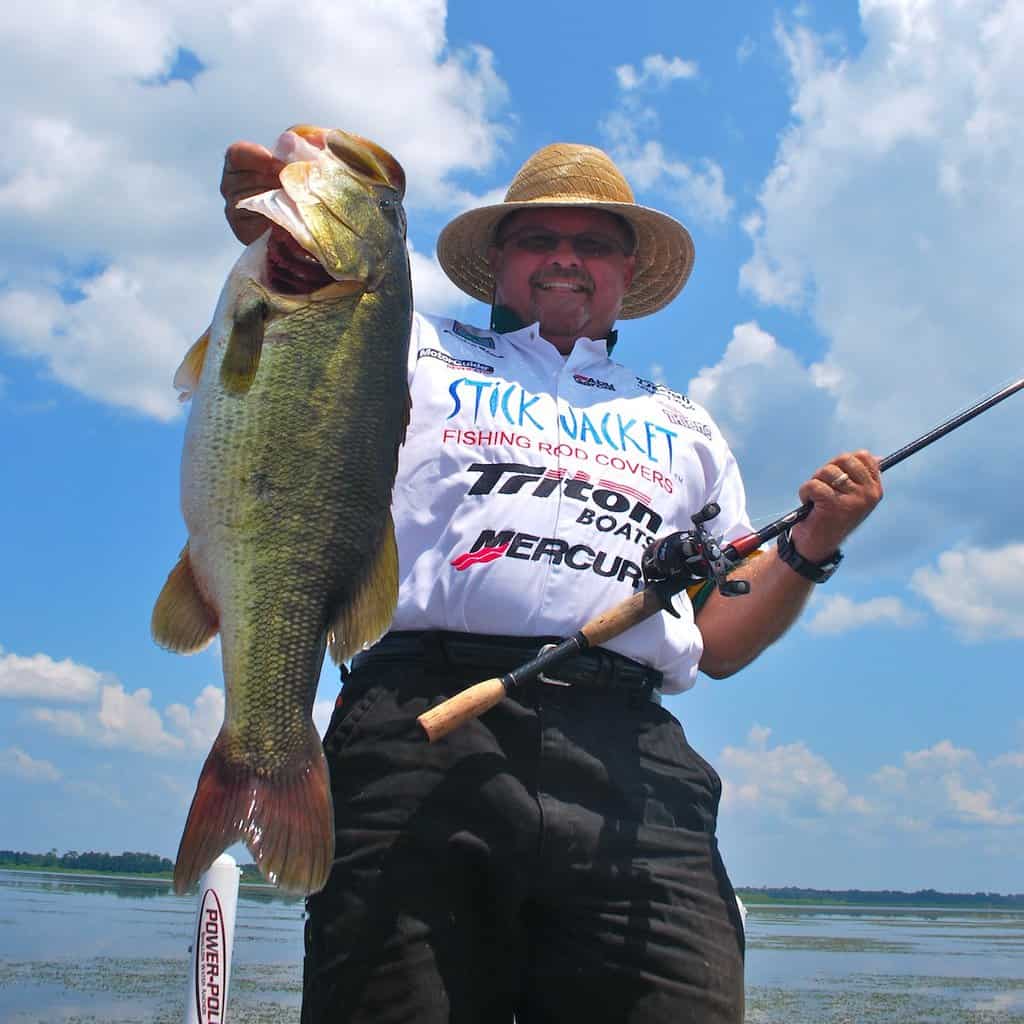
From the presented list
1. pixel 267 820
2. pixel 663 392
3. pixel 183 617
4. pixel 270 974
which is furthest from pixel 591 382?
pixel 270 974

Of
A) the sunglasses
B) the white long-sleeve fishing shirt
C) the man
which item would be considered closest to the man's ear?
the sunglasses

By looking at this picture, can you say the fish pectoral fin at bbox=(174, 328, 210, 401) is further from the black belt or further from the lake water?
the lake water

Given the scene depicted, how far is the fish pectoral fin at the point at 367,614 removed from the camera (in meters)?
2.75

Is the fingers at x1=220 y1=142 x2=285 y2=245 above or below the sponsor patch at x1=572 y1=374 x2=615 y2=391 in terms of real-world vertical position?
above

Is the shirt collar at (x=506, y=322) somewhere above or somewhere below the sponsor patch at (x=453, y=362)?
above

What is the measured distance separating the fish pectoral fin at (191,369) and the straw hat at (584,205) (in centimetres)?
172

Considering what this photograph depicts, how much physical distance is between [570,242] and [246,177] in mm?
1404

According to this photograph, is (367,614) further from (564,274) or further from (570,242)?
(570,242)

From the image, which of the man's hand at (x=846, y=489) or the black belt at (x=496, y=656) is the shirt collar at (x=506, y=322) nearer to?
the man's hand at (x=846, y=489)

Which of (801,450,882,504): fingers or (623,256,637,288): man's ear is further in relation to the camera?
(623,256,637,288): man's ear

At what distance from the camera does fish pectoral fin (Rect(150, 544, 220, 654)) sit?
2.71m

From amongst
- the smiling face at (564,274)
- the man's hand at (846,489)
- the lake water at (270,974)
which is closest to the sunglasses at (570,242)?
the smiling face at (564,274)

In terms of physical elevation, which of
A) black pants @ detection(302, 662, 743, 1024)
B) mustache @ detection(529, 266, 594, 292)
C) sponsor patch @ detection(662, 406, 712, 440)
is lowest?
black pants @ detection(302, 662, 743, 1024)

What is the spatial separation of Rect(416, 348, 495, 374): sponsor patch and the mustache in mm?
528
